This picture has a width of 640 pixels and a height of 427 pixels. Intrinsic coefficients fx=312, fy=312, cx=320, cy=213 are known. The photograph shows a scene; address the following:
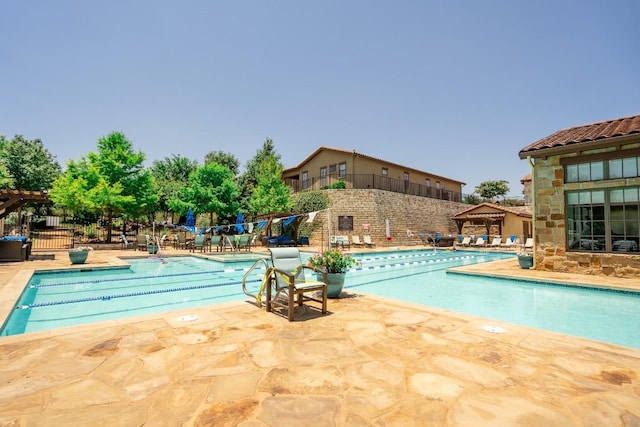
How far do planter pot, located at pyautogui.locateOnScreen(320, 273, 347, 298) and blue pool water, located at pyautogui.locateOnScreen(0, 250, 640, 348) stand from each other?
97.0 inches

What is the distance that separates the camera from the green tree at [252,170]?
31913 mm

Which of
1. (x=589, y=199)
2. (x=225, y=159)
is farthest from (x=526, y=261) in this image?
(x=225, y=159)

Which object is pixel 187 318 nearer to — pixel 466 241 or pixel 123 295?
pixel 123 295

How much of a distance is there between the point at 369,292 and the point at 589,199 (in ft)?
22.0

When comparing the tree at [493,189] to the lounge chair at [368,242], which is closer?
the lounge chair at [368,242]

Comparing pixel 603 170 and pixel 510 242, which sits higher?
pixel 603 170

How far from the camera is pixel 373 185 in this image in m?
27.1

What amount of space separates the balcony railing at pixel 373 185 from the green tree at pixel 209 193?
773 centimetres

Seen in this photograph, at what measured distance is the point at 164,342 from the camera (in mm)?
3533

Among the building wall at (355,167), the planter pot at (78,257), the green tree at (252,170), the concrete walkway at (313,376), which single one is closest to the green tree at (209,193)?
the green tree at (252,170)

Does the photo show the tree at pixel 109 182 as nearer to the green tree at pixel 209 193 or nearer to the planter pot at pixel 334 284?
the green tree at pixel 209 193

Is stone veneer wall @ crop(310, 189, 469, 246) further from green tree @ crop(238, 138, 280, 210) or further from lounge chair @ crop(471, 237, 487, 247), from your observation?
green tree @ crop(238, 138, 280, 210)

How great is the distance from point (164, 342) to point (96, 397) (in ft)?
3.90

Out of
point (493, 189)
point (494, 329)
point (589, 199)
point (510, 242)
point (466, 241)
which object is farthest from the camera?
point (493, 189)
